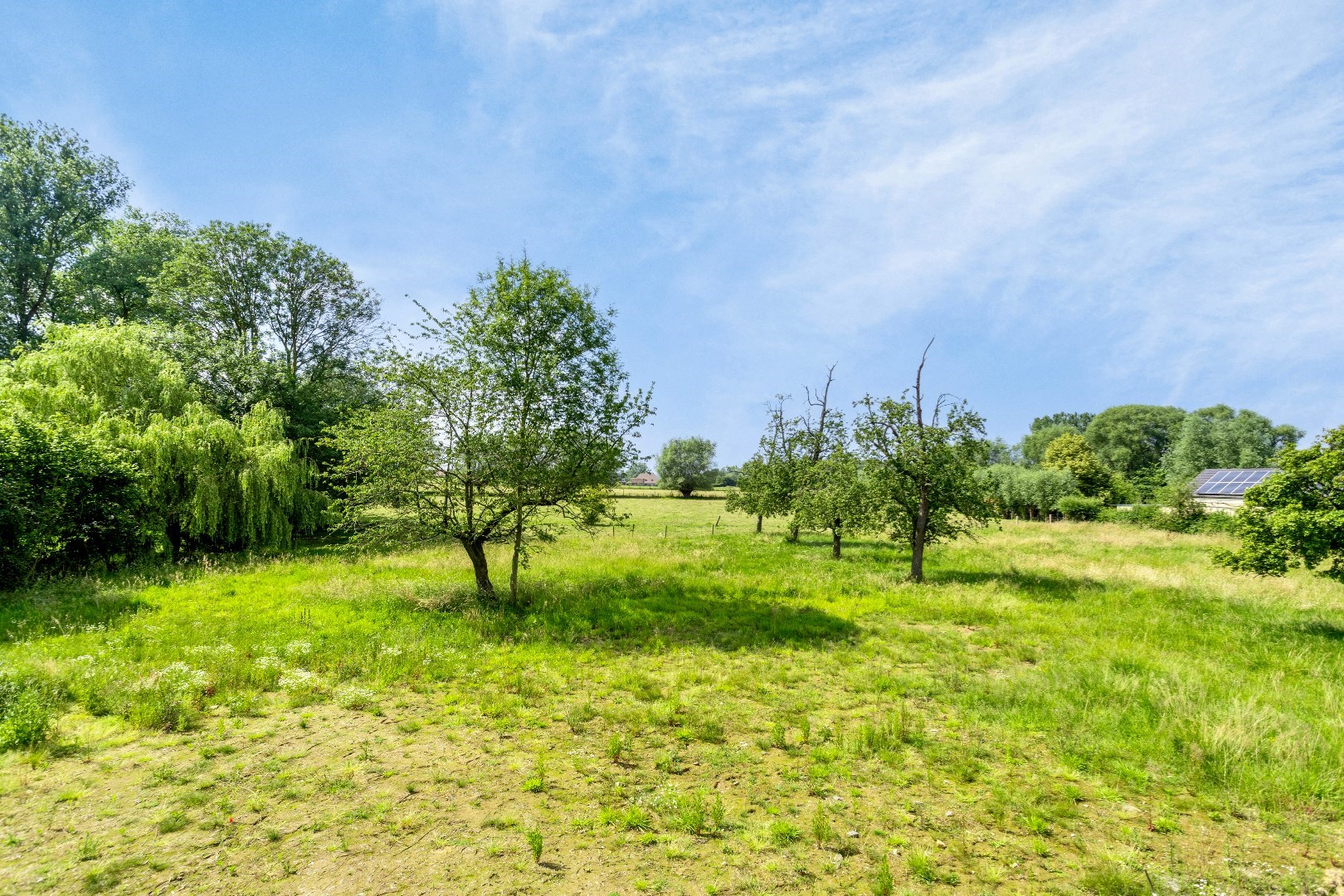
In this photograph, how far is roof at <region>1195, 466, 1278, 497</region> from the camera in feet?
149

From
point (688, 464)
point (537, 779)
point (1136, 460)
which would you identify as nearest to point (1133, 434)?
point (1136, 460)

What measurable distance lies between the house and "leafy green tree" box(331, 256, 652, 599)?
54593 mm

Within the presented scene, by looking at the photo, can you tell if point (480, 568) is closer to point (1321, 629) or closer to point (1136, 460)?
point (1321, 629)

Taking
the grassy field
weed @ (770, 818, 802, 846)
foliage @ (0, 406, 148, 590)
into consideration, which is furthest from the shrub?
weed @ (770, 818, 802, 846)

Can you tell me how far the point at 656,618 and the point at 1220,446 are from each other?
104608 millimetres

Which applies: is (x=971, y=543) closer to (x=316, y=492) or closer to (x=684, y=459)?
(x=316, y=492)

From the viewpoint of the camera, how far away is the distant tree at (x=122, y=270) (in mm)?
29016

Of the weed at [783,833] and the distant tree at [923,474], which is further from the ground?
the distant tree at [923,474]

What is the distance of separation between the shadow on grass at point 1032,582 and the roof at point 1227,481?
1599 inches

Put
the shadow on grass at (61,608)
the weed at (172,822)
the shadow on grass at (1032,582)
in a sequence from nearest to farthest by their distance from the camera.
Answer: the weed at (172,822), the shadow on grass at (61,608), the shadow on grass at (1032,582)

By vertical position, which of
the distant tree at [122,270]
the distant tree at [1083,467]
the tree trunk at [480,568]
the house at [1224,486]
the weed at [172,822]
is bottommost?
the weed at [172,822]

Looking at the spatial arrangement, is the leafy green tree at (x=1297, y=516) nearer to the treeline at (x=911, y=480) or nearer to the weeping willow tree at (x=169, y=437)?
the treeline at (x=911, y=480)

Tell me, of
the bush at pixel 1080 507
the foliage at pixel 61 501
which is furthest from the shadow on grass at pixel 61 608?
the bush at pixel 1080 507

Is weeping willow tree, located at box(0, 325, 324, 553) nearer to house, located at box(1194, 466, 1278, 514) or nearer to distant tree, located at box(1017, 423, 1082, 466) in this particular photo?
house, located at box(1194, 466, 1278, 514)
